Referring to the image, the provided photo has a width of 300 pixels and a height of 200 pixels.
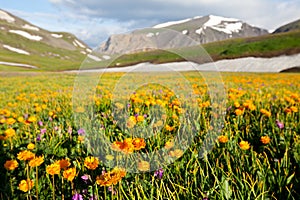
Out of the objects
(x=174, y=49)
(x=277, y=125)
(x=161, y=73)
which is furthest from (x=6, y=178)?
(x=161, y=73)

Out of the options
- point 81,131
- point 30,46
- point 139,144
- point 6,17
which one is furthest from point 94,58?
point 6,17

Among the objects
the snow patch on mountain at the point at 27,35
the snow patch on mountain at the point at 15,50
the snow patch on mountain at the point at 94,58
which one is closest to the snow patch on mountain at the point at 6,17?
the snow patch on mountain at the point at 27,35

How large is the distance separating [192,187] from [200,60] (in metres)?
1.75

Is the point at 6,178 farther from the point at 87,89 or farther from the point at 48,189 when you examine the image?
the point at 87,89

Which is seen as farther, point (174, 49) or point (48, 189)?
point (174, 49)

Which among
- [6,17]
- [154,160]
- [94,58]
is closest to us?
[154,160]

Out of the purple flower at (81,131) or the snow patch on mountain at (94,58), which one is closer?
the purple flower at (81,131)

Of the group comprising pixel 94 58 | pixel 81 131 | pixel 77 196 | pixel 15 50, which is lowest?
pixel 77 196

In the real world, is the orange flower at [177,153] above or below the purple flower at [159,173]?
above

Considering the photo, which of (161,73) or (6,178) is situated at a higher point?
(161,73)

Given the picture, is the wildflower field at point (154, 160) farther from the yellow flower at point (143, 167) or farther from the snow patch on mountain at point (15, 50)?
the snow patch on mountain at point (15, 50)

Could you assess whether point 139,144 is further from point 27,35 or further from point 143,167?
point 27,35

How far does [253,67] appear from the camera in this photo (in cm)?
3133

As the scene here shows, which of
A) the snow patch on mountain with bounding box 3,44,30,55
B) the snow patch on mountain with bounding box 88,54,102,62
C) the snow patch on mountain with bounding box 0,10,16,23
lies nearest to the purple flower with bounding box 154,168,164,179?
the snow patch on mountain with bounding box 88,54,102,62
